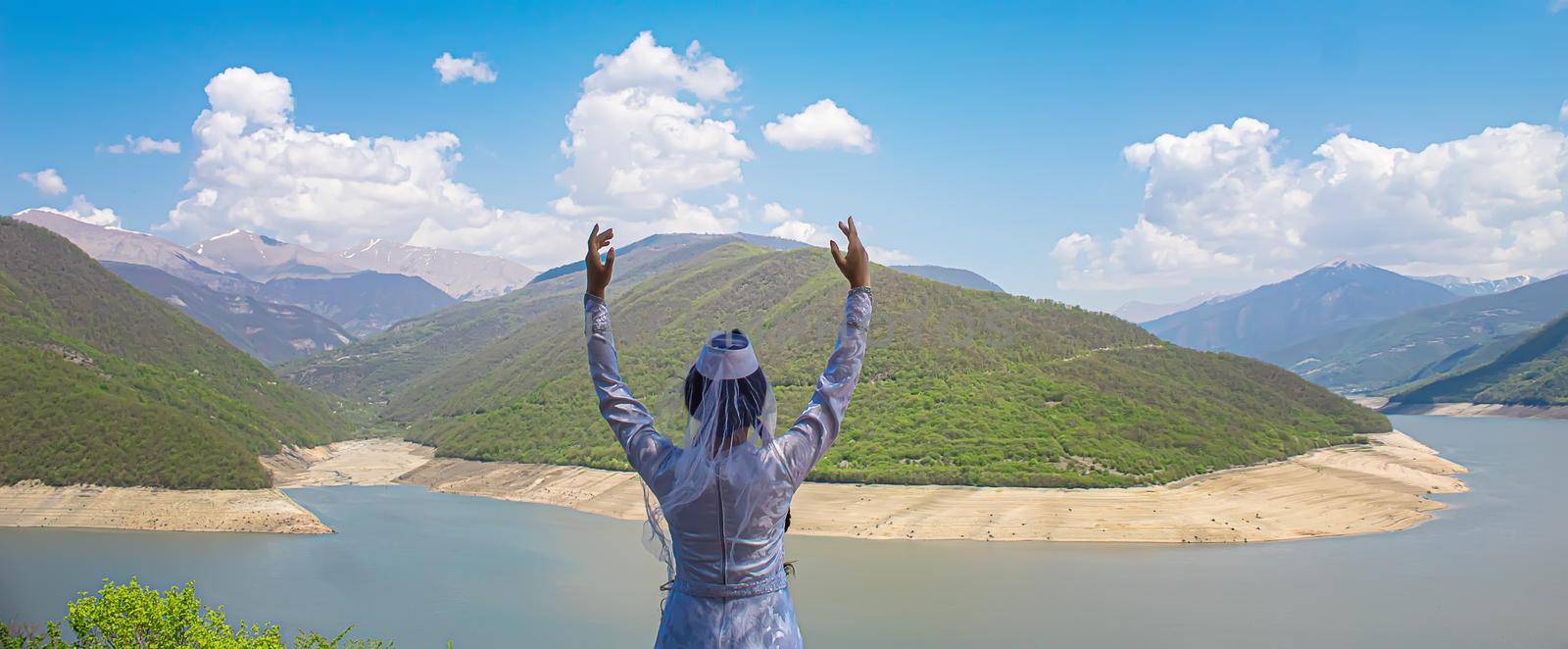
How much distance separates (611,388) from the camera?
305cm

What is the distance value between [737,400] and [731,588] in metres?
0.52

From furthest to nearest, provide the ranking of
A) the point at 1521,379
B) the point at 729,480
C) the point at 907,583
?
the point at 1521,379, the point at 907,583, the point at 729,480

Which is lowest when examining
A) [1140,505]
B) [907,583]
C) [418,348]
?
[907,583]

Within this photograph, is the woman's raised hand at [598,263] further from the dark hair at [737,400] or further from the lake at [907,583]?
the lake at [907,583]

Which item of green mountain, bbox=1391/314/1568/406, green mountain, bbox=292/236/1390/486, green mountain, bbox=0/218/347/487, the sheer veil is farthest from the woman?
green mountain, bbox=1391/314/1568/406

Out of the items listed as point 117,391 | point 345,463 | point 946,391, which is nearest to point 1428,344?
point 946,391

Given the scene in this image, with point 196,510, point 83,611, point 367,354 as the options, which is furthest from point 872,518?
point 367,354

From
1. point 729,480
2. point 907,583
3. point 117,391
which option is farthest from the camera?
point 117,391

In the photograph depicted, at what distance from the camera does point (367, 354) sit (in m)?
134

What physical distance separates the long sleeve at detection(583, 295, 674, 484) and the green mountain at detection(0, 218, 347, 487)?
44.6 metres

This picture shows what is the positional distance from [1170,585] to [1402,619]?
5.45 m

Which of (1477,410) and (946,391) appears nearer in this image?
(946,391)

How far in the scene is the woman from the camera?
2871 millimetres

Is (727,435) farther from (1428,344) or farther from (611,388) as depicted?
(1428,344)
